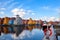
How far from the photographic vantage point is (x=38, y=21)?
3572 mm

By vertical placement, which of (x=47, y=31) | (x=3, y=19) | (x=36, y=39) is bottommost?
(x=36, y=39)

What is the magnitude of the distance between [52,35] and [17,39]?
4.36 ft

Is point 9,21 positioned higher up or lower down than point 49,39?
higher up

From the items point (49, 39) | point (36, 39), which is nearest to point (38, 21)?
point (36, 39)

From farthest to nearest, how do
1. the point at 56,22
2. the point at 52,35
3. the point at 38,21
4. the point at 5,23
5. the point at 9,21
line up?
the point at 5,23, the point at 9,21, the point at 38,21, the point at 56,22, the point at 52,35

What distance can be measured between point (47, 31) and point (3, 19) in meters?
1.89

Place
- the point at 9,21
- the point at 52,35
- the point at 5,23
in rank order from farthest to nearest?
the point at 5,23 → the point at 9,21 → the point at 52,35

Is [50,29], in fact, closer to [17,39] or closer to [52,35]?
[52,35]

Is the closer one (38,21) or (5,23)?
(38,21)

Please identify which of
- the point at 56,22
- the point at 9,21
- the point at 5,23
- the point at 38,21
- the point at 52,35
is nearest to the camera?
the point at 52,35

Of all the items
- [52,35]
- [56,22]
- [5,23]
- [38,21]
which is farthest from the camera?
[5,23]

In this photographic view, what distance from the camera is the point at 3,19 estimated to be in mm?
3947

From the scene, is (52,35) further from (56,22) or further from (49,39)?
(56,22)

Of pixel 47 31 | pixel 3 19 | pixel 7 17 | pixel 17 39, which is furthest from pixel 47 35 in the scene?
pixel 3 19
